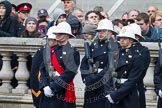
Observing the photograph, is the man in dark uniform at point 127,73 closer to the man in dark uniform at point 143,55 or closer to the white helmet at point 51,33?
the man in dark uniform at point 143,55

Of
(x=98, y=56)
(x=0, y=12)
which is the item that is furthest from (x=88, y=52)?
(x=0, y=12)

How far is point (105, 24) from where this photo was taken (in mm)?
16766

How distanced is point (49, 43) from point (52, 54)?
0.72ft

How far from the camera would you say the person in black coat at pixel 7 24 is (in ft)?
60.8

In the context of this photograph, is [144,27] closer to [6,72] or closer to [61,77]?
[61,77]

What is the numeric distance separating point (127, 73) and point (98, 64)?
0.69 m

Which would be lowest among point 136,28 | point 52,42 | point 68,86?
point 68,86

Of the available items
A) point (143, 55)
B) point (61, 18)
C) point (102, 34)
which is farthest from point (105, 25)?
point (61, 18)

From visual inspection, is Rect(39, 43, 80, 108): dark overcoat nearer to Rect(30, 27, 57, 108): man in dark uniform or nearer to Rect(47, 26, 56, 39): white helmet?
Rect(47, 26, 56, 39): white helmet

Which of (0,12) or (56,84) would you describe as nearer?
(56,84)

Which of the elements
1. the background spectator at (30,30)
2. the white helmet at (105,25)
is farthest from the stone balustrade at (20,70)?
the white helmet at (105,25)

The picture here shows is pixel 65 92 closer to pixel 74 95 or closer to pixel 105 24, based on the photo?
pixel 74 95

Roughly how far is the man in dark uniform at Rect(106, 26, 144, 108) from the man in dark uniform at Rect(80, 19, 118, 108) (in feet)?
1.36

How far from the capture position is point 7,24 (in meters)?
18.6
